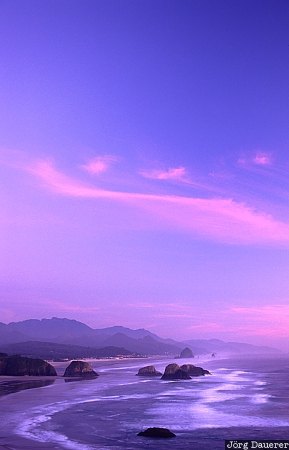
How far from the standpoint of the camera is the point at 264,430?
154 ft

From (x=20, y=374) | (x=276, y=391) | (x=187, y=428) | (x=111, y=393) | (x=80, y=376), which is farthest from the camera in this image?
(x=80, y=376)

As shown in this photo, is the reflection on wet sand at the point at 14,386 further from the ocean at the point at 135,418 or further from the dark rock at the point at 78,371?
the dark rock at the point at 78,371

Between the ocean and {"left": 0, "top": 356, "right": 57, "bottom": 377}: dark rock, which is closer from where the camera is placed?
the ocean

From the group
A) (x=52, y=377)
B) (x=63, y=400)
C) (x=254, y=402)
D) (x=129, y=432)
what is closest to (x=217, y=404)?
(x=254, y=402)

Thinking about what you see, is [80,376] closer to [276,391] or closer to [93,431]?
[276,391]

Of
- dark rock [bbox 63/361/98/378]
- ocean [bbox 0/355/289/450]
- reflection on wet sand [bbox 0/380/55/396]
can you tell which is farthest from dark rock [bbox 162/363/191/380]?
ocean [bbox 0/355/289/450]

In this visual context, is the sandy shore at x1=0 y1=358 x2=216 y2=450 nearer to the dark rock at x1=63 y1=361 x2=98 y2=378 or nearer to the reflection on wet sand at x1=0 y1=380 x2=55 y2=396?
the reflection on wet sand at x1=0 y1=380 x2=55 y2=396

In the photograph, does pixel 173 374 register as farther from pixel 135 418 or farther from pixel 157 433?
pixel 157 433

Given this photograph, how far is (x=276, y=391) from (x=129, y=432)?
59007mm

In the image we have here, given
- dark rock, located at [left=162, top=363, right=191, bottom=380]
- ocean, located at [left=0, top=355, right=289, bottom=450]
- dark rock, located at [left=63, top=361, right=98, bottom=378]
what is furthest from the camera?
dark rock, located at [left=63, top=361, right=98, bottom=378]

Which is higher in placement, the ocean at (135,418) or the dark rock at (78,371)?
the dark rock at (78,371)

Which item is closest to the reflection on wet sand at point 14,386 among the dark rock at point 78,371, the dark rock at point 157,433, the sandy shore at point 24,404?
the sandy shore at point 24,404

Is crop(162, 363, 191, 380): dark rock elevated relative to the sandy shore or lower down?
elevated

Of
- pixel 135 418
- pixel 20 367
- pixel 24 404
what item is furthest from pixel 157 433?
pixel 20 367
